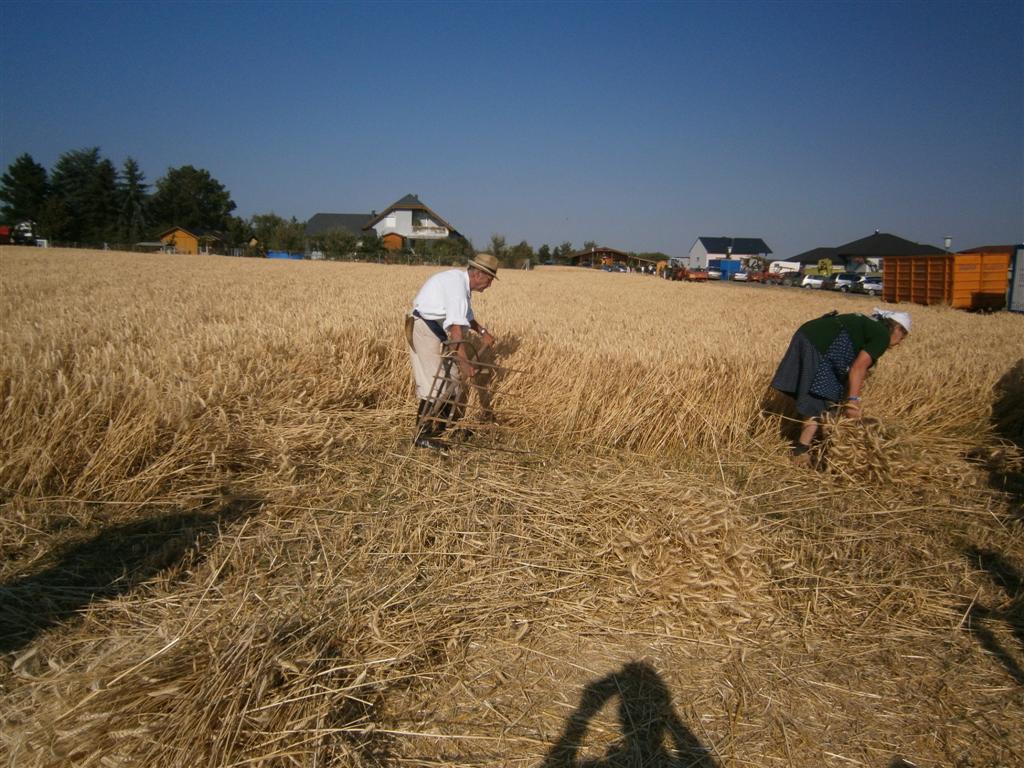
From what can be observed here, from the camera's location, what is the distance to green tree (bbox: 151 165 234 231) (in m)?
76.2

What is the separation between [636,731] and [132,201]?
86811 mm

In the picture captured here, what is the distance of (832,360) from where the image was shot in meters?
4.62

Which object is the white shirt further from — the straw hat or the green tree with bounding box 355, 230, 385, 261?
the green tree with bounding box 355, 230, 385, 261

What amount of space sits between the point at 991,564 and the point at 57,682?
4393mm

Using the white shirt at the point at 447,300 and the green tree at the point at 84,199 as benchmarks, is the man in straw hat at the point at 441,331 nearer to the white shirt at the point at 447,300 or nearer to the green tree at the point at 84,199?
the white shirt at the point at 447,300

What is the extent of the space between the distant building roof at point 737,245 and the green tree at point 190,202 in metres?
76.5

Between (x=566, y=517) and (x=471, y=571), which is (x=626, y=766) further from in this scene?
(x=566, y=517)

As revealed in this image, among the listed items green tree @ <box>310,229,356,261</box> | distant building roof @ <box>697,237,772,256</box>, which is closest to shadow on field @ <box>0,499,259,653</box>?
green tree @ <box>310,229,356,261</box>

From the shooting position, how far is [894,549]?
3.35 meters

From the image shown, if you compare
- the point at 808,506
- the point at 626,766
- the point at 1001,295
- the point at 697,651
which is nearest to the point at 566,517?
the point at 697,651

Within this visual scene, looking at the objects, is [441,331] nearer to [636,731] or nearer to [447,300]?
[447,300]

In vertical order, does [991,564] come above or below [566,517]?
below

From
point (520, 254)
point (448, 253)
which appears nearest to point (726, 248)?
point (520, 254)

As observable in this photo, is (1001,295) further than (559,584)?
Yes
